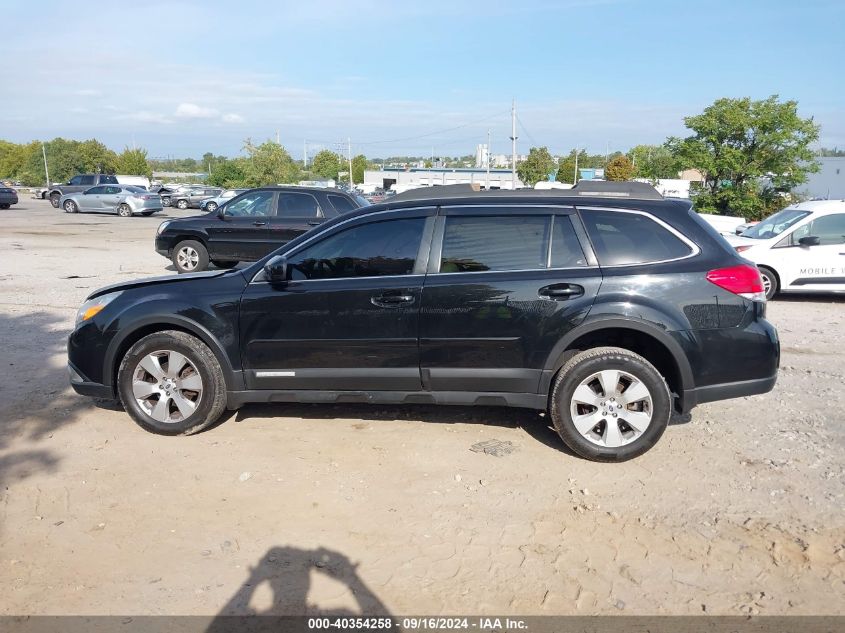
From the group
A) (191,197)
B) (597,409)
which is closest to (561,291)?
(597,409)

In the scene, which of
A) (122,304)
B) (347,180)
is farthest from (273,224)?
(347,180)

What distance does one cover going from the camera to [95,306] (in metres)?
5.18

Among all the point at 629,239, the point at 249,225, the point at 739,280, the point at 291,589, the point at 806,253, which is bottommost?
the point at 291,589

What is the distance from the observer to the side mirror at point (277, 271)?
487 centimetres

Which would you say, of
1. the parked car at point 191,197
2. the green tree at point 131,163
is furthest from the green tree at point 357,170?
the parked car at point 191,197

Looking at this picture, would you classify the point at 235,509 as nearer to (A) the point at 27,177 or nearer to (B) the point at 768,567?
(B) the point at 768,567

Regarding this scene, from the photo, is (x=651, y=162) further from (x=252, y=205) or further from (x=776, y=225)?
(x=252, y=205)

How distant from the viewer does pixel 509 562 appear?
3516 mm

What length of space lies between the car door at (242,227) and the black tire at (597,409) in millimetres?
8625

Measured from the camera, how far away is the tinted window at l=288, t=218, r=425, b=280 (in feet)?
16.1

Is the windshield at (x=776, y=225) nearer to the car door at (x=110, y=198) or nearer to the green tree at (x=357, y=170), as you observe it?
the car door at (x=110, y=198)

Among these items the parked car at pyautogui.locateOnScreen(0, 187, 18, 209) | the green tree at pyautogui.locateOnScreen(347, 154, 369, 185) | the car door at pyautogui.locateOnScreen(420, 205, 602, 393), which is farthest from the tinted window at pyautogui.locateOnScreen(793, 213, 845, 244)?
the green tree at pyautogui.locateOnScreen(347, 154, 369, 185)

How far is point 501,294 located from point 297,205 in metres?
8.25

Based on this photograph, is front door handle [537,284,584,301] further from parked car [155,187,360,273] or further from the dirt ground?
parked car [155,187,360,273]
